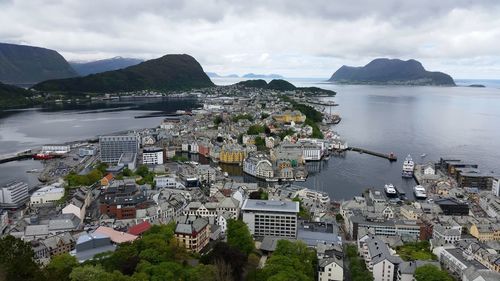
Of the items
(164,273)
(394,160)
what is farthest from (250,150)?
(164,273)

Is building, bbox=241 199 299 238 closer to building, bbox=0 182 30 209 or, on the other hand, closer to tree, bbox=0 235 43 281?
tree, bbox=0 235 43 281

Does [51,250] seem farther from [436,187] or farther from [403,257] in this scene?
[436,187]

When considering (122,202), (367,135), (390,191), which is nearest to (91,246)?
(122,202)

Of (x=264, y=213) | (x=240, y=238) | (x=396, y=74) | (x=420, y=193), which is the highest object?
(x=396, y=74)

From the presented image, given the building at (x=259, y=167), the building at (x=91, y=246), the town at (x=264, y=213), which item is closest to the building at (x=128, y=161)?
the town at (x=264, y=213)

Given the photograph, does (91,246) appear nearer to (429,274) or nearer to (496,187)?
(429,274)

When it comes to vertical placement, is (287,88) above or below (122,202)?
above

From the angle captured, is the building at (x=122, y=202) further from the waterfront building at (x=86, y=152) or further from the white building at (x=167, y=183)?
the waterfront building at (x=86, y=152)
